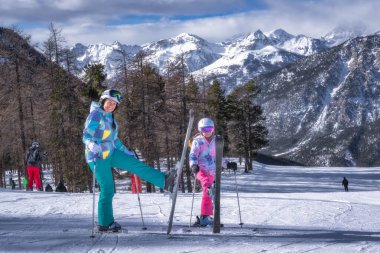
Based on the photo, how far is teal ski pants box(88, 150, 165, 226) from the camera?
6.09 metres

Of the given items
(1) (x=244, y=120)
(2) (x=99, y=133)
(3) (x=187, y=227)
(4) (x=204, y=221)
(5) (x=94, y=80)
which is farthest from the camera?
(1) (x=244, y=120)

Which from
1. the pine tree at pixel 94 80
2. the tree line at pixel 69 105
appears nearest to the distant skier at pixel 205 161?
the tree line at pixel 69 105

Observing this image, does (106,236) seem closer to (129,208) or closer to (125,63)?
(129,208)

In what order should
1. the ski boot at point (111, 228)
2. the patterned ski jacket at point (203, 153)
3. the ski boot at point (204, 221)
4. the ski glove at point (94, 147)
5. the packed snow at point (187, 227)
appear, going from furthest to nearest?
the patterned ski jacket at point (203, 153), the ski boot at point (204, 221), the ski boot at point (111, 228), the ski glove at point (94, 147), the packed snow at point (187, 227)

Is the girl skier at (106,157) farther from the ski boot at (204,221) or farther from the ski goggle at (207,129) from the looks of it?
the ski goggle at (207,129)

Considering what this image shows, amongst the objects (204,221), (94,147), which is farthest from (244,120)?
(94,147)

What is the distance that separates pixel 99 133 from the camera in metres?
6.12

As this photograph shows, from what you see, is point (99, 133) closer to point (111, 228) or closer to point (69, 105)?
point (111, 228)

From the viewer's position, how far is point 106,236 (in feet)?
19.9

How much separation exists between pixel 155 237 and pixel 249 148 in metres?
46.7

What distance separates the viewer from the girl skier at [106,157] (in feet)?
19.9

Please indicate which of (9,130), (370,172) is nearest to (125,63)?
(9,130)

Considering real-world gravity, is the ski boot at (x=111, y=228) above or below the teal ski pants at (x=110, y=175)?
below

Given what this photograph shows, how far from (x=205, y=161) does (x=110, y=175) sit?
1632 millimetres
